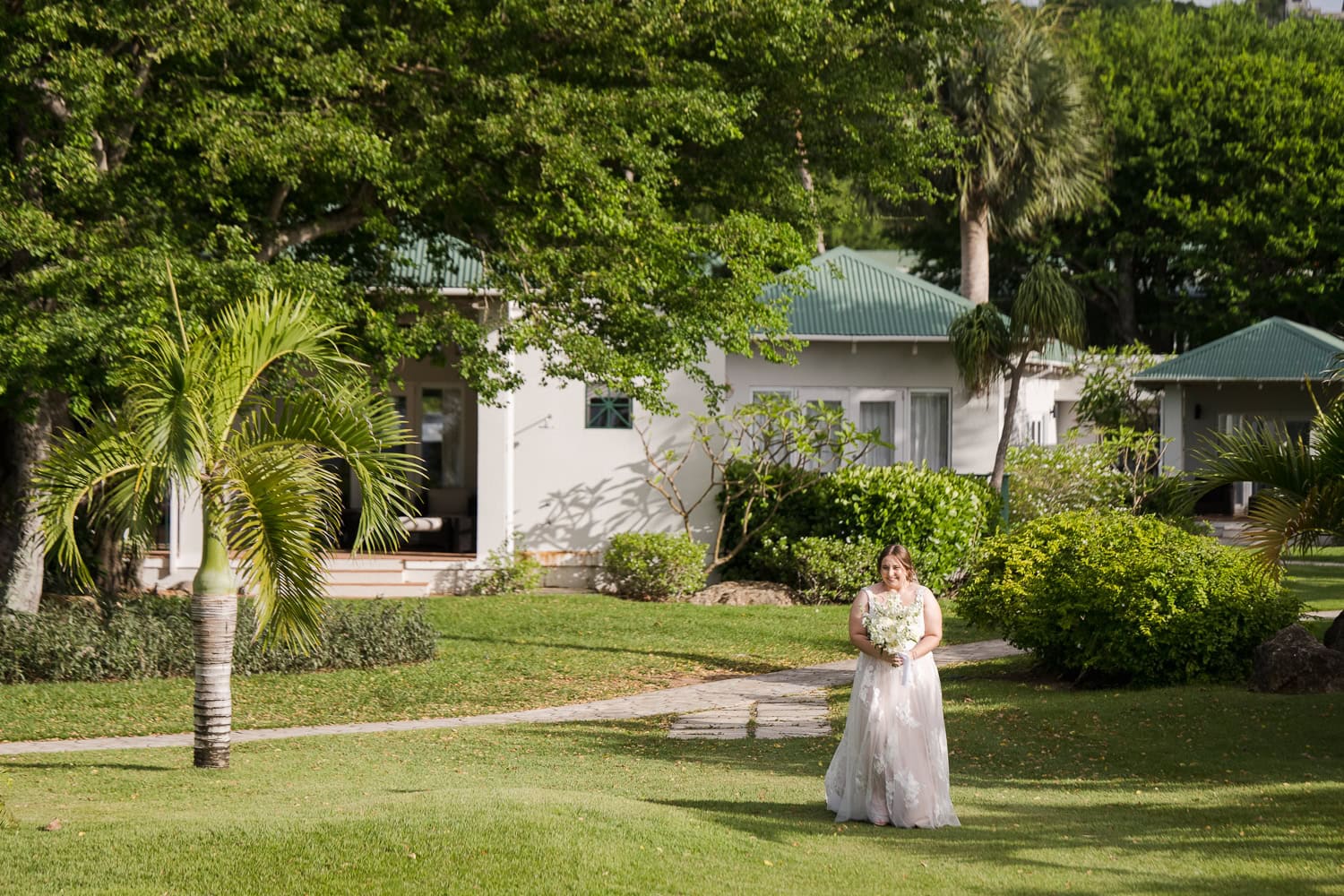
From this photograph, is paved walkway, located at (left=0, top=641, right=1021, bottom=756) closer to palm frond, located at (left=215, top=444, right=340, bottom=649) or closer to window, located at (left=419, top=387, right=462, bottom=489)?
palm frond, located at (left=215, top=444, right=340, bottom=649)

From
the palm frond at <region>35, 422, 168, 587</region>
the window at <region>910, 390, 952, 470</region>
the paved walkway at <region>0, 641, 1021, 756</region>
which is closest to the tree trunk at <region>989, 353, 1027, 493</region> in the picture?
the window at <region>910, 390, 952, 470</region>

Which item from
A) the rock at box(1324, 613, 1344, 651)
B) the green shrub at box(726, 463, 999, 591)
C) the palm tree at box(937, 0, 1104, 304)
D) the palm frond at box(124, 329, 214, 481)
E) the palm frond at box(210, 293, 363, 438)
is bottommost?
the rock at box(1324, 613, 1344, 651)

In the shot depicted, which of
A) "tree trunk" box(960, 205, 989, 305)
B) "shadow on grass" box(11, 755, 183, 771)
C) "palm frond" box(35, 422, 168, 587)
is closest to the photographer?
"palm frond" box(35, 422, 168, 587)

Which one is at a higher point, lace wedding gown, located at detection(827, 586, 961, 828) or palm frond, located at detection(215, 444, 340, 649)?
palm frond, located at detection(215, 444, 340, 649)

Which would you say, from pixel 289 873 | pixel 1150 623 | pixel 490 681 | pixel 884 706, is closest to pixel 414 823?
pixel 289 873

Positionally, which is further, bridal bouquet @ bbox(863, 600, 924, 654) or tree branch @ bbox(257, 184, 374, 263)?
tree branch @ bbox(257, 184, 374, 263)

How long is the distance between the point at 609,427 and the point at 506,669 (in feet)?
23.1

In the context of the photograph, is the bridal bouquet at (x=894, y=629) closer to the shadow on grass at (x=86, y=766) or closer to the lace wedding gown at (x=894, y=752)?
the lace wedding gown at (x=894, y=752)

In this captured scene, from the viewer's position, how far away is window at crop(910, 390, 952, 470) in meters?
23.5

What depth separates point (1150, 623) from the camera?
1280cm

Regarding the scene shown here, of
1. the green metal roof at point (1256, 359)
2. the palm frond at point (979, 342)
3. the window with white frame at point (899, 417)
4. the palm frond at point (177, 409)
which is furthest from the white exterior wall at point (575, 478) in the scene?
the green metal roof at point (1256, 359)

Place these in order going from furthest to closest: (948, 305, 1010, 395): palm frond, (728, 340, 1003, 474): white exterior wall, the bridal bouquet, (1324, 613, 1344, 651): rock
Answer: (728, 340, 1003, 474): white exterior wall → (948, 305, 1010, 395): palm frond → (1324, 613, 1344, 651): rock → the bridal bouquet

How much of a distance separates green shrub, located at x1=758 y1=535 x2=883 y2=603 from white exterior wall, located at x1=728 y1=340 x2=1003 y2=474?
355 centimetres

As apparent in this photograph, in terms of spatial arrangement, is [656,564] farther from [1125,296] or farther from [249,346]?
[1125,296]
